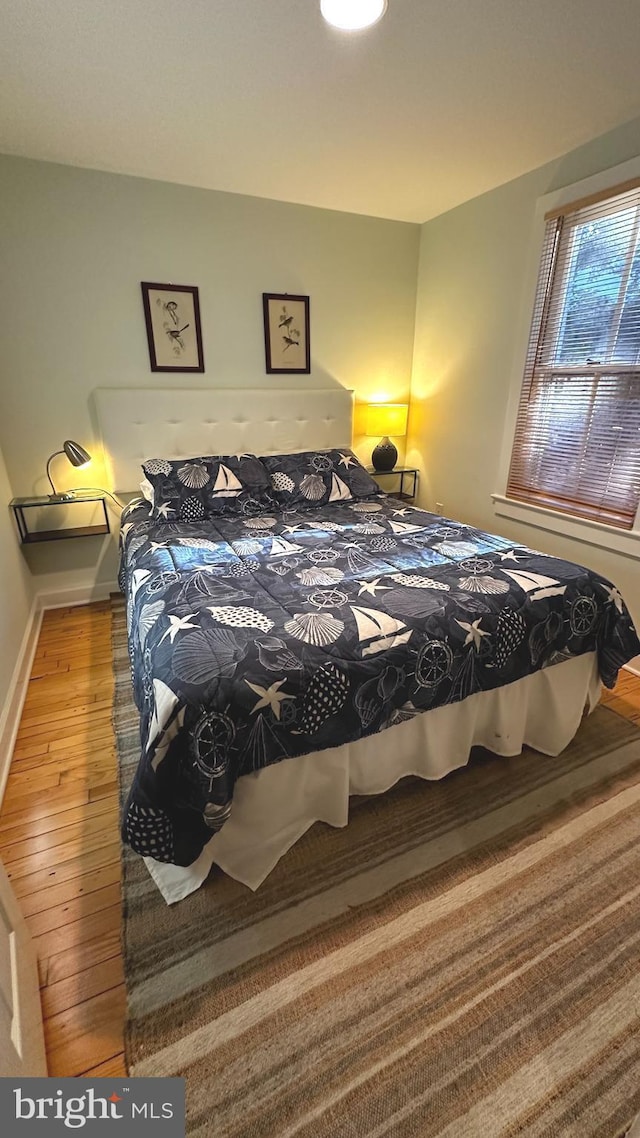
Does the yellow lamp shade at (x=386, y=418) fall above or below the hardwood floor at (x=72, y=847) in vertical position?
above

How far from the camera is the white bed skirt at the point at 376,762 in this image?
134cm

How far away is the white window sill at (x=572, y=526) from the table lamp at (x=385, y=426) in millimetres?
907

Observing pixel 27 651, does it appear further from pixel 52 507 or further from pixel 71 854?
pixel 71 854

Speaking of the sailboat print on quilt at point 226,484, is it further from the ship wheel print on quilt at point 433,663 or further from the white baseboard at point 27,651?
the ship wheel print on quilt at point 433,663

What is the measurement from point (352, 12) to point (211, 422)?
6.49ft

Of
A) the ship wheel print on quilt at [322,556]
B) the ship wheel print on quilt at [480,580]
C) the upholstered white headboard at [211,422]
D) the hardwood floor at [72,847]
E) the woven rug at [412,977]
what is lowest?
the hardwood floor at [72,847]

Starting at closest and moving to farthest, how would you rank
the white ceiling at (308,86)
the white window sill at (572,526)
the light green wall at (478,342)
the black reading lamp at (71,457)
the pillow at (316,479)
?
the white ceiling at (308,86), the white window sill at (572,526), the light green wall at (478,342), the black reading lamp at (71,457), the pillow at (316,479)

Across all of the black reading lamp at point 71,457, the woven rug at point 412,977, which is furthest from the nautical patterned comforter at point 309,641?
the black reading lamp at point 71,457

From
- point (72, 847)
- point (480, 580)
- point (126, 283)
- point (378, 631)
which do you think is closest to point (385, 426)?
point (126, 283)

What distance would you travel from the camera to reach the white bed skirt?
1.34 m

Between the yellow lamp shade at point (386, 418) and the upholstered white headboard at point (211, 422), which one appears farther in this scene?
the yellow lamp shade at point (386, 418)

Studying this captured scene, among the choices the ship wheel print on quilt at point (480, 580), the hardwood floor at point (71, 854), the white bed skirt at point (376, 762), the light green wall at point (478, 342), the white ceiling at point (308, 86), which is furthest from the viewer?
the light green wall at point (478, 342)

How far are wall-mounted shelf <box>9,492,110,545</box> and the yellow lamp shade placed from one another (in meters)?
1.96

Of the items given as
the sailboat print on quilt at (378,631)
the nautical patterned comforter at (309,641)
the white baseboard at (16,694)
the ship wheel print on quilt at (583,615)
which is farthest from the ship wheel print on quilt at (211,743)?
the ship wheel print on quilt at (583,615)
